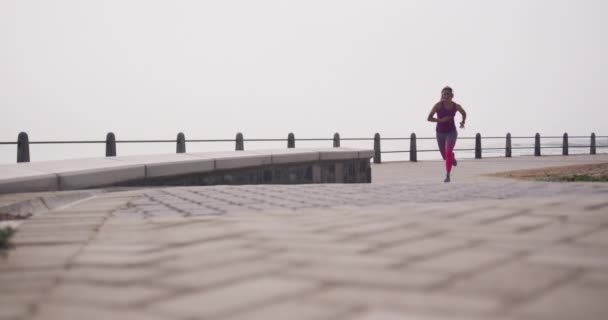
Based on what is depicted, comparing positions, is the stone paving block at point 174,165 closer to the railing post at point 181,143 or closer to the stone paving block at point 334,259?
the stone paving block at point 334,259

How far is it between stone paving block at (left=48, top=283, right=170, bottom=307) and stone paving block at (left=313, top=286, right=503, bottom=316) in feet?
1.82

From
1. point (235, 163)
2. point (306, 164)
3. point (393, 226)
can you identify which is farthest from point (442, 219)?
point (306, 164)

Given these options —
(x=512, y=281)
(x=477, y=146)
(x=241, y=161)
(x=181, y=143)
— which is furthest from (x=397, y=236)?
(x=477, y=146)

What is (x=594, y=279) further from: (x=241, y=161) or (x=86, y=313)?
(x=241, y=161)

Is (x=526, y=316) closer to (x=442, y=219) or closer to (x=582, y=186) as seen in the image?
(x=442, y=219)

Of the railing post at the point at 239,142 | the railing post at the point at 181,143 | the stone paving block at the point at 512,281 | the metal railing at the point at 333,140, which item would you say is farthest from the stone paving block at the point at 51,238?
the railing post at the point at 239,142

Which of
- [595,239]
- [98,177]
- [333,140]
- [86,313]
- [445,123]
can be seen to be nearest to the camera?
[86,313]

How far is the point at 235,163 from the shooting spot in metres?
8.26

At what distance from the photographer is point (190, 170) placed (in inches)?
299

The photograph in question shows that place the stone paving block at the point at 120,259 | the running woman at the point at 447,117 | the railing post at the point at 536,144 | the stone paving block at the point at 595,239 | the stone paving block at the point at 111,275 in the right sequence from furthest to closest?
the railing post at the point at 536,144
the running woman at the point at 447,117
the stone paving block at the point at 595,239
the stone paving block at the point at 120,259
the stone paving block at the point at 111,275

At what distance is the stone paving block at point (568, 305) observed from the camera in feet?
5.66

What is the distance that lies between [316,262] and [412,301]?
2.03 ft

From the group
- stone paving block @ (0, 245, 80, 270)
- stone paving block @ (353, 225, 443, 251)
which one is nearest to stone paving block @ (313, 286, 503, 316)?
stone paving block @ (353, 225, 443, 251)

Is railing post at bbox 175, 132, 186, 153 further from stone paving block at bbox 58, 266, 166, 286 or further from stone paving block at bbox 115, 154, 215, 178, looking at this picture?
stone paving block at bbox 58, 266, 166, 286
